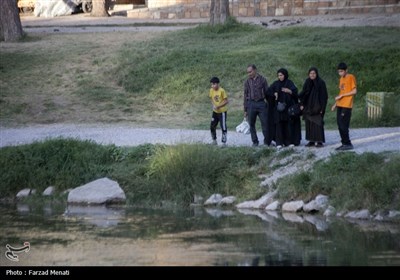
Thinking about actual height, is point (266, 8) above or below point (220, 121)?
below

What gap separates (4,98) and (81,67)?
3.23 m

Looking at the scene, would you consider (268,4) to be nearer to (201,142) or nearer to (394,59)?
(394,59)

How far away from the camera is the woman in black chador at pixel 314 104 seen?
71.5ft

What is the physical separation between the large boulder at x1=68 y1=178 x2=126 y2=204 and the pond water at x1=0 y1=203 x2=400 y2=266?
48 cm

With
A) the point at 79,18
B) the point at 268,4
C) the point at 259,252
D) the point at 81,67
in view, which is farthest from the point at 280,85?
the point at 79,18

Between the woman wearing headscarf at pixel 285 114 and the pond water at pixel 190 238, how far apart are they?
228 cm

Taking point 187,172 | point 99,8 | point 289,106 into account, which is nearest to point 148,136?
point 187,172

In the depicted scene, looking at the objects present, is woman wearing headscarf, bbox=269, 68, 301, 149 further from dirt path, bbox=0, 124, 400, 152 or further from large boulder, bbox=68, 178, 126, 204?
large boulder, bbox=68, 178, 126, 204

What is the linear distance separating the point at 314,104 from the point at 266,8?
71.0ft

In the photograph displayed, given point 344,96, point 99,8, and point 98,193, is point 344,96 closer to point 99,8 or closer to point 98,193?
point 98,193

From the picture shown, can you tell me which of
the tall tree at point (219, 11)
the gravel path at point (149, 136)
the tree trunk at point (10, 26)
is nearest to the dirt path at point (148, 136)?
the gravel path at point (149, 136)

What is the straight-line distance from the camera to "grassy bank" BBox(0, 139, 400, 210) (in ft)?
65.5

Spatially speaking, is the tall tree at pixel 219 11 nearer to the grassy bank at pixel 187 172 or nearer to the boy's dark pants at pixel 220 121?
the grassy bank at pixel 187 172

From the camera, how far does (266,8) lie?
43.2 m
